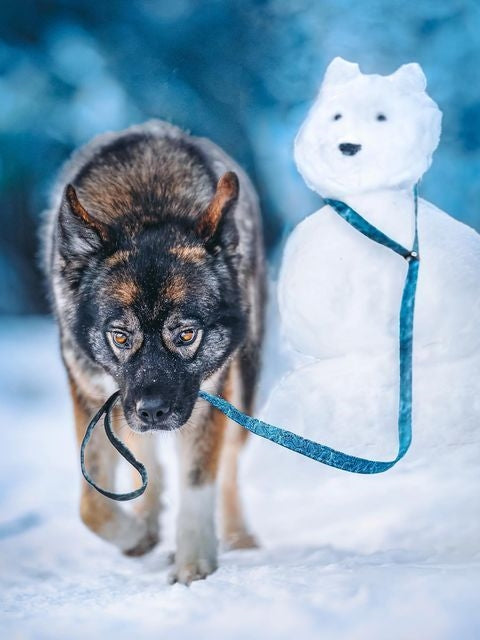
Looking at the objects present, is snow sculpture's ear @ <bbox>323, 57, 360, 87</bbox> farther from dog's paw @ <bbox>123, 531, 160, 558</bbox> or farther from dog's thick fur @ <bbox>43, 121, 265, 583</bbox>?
dog's paw @ <bbox>123, 531, 160, 558</bbox>

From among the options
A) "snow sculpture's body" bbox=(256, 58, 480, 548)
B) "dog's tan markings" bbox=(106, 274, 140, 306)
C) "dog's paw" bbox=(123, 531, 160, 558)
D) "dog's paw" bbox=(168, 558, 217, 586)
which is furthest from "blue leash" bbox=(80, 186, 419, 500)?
"dog's paw" bbox=(123, 531, 160, 558)

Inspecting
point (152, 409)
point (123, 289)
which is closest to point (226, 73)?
point (123, 289)

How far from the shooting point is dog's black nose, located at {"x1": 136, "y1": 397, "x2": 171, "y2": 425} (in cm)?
109

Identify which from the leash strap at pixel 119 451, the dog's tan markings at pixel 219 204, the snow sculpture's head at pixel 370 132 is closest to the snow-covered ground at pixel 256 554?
the leash strap at pixel 119 451

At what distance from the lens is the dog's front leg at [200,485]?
4.51ft

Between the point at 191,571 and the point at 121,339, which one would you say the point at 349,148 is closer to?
the point at 121,339

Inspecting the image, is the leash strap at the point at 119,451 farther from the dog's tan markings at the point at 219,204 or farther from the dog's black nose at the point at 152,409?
the dog's tan markings at the point at 219,204

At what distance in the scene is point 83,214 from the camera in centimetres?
116

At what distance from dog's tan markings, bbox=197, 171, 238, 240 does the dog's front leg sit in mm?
351

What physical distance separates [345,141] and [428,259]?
22cm

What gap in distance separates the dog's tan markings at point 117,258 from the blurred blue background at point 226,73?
0.34 m

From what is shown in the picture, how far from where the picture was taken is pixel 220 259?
4.14 feet

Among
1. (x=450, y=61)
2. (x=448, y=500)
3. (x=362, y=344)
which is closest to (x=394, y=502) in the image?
(x=448, y=500)

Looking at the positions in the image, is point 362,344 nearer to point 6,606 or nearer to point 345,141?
point 345,141
